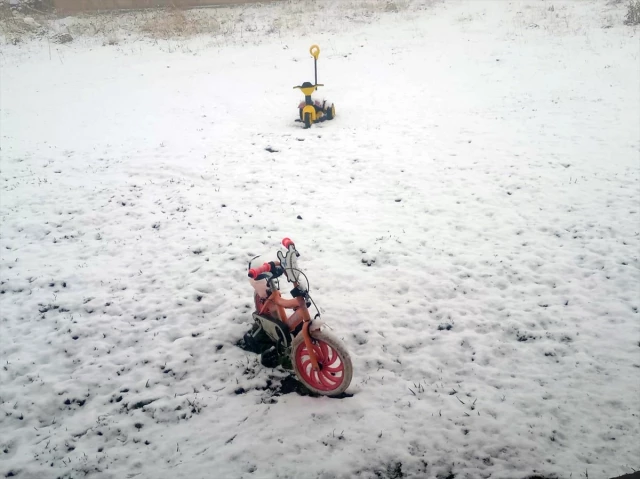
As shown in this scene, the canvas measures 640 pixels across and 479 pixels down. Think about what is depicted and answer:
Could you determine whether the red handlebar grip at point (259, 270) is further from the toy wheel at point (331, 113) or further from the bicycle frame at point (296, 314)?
the toy wheel at point (331, 113)

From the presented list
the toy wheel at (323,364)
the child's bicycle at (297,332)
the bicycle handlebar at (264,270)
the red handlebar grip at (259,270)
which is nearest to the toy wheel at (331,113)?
the child's bicycle at (297,332)

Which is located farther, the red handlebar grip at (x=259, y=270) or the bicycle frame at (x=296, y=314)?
the red handlebar grip at (x=259, y=270)

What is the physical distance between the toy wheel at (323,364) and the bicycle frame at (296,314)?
7 cm

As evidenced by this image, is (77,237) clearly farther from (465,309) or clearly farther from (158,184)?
(465,309)

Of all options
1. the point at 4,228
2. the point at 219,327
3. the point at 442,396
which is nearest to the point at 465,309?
the point at 442,396

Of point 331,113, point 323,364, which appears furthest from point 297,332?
point 331,113

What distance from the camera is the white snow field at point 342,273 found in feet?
12.9

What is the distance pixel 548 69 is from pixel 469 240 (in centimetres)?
1068

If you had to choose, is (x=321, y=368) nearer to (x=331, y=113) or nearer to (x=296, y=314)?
(x=296, y=314)

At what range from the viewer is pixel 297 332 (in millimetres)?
4410

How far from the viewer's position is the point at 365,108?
12422 mm

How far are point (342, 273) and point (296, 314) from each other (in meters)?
1.93

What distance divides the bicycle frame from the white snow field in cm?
67

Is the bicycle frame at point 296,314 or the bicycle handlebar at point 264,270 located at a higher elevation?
the bicycle handlebar at point 264,270
